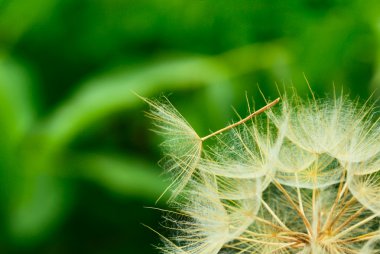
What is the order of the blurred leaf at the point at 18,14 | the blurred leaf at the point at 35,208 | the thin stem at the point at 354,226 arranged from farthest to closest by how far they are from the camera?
1. the blurred leaf at the point at 18,14
2. the blurred leaf at the point at 35,208
3. the thin stem at the point at 354,226

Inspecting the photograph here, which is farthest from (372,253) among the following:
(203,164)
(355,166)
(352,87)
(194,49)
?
(194,49)

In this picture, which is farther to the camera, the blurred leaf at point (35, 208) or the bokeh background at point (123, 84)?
the blurred leaf at point (35, 208)

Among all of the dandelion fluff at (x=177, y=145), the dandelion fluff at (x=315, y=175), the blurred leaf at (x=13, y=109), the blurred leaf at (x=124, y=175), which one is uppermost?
the blurred leaf at (x=13, y=109)

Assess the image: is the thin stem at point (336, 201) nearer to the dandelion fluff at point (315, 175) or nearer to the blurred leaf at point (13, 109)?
the dandelion fluff at point (315, 175)

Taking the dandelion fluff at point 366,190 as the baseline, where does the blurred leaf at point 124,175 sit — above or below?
above

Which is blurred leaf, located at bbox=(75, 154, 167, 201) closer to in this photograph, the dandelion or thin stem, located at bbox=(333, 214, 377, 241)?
the dandelion

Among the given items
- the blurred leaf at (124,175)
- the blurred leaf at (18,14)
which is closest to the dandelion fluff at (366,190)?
the blurred leaf at (124,175)

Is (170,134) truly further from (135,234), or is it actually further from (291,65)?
(135,234)

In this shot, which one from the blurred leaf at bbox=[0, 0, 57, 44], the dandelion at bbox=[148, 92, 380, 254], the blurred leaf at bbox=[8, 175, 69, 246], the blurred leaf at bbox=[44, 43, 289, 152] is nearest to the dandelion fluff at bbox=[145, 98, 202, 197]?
the dandelion at bbox=[148, 92, 380, 254]

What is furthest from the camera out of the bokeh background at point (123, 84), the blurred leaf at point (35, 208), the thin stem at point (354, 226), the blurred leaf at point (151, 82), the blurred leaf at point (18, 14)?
the blurred leaf at point (18, 14)
